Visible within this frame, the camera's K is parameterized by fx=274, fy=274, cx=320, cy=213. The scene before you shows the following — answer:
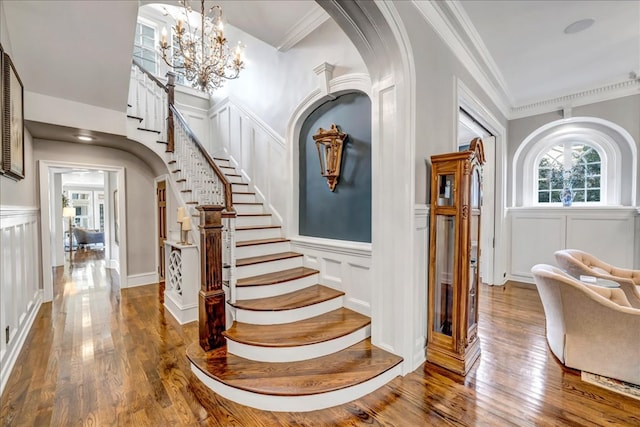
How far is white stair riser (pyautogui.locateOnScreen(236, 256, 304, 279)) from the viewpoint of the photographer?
312cm

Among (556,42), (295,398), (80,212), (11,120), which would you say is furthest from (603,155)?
(80,212)

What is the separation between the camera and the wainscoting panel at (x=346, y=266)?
283cm

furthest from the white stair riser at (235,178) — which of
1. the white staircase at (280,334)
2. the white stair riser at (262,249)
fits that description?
the white stair riser at (262,249)

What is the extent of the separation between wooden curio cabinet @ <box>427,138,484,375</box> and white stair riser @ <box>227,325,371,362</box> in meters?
0.84

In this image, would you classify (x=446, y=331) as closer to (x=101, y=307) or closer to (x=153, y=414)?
(x=153, y=414)

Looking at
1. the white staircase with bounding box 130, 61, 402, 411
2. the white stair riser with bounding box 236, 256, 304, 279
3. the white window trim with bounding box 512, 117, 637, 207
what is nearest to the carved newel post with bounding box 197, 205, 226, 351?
the white staircase with bounding box 130, 61, 402, 411

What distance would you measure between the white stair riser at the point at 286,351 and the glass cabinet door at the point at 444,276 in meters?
0.83

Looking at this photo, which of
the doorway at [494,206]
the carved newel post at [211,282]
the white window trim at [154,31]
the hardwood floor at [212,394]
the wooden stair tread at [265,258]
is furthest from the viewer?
the white window trim at [154,31]

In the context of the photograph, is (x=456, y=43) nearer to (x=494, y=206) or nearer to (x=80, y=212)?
→ (x=494, y=206)

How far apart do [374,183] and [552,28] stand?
268cm

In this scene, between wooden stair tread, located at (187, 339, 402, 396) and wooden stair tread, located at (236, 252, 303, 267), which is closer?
wooden stair tread, located at (187, 339, 402, 396)

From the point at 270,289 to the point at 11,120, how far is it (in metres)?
2.83

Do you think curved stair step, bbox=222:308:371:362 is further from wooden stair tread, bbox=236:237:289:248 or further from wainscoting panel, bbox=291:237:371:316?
wooden stair tread, bbox=236:237:289:248

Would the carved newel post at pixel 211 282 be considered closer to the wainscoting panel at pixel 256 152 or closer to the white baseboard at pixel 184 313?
the white baseboard at pixel 184 313
